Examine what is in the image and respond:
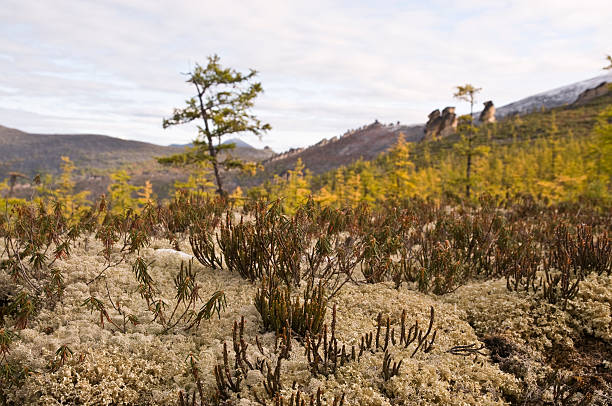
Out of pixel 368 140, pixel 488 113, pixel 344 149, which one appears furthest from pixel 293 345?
pixel 368 140

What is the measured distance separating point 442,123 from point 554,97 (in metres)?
101

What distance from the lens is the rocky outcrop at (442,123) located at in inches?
4699

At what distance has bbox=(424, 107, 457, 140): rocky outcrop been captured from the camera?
392ft

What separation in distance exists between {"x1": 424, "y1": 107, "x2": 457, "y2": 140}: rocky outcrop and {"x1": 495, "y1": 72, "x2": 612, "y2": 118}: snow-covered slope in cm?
6095

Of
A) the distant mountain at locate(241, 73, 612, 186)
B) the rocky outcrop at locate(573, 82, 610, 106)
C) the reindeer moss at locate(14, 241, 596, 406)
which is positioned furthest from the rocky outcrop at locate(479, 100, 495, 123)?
the reindeer moss at locate(14, 241, 596, 406)

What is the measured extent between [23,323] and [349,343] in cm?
340

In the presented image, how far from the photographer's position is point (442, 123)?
12206 cm

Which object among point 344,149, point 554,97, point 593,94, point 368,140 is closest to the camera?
point 593,94

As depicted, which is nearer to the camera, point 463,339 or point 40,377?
point 40,377

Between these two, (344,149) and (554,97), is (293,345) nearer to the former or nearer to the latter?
(344,149)

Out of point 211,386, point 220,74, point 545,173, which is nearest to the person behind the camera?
point 211,386

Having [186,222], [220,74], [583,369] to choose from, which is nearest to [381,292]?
[583,369]

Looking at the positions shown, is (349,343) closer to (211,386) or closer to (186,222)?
(211,386)

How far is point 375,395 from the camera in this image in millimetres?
2939
